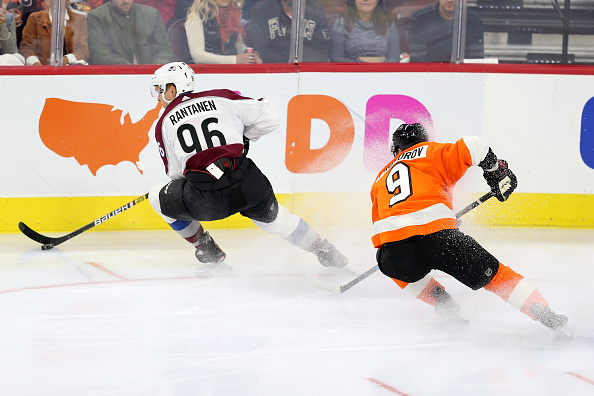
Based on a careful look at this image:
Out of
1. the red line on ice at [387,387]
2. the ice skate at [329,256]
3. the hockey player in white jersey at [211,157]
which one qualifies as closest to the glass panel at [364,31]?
the hockey player in white jersey at [211,157]

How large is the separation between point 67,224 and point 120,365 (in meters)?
2.45

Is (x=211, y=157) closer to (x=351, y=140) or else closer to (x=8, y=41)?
(x=351, y=140)

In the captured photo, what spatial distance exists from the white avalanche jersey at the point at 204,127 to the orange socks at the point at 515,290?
132 centimetres

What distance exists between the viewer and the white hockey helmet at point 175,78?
3.38 m

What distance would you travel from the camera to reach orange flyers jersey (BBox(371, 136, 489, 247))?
8.33ft

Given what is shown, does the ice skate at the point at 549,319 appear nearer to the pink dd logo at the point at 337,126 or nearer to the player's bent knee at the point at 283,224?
the player's bent knee at the point at 283,224

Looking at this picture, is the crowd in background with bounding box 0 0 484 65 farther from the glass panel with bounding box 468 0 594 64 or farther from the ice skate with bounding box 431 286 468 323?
the ice skate with bounding box 431 286 468 323

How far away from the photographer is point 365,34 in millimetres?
4730

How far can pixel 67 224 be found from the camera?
454cm

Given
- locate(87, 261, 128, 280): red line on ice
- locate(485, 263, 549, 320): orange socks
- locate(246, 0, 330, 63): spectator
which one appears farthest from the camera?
locate(246, 0, 330, 63): spectator

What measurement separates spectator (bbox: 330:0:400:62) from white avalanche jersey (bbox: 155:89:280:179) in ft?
4.73

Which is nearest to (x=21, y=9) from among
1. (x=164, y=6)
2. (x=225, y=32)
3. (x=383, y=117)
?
(x=164, y=6)

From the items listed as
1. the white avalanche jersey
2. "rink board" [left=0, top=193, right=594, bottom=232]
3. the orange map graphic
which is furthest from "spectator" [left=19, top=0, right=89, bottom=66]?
the white avalanche jersey

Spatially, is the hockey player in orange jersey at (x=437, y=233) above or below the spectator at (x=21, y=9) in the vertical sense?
below
